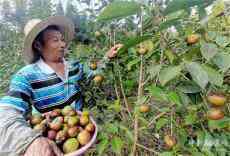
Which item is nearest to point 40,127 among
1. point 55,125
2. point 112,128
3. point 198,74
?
point 55,125

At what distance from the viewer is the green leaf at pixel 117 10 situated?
1016 millimetres

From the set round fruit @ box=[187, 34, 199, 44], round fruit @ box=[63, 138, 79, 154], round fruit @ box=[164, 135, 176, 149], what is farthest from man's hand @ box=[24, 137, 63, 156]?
round fruit @ box=[187, 34, 199, 44]

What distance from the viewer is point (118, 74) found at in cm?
174

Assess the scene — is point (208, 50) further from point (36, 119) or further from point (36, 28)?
point (36, 28)

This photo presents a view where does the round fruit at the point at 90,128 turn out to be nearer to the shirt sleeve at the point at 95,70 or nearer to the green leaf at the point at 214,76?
the shirt sleeve at the point at 95,70

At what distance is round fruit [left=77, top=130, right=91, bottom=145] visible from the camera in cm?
143

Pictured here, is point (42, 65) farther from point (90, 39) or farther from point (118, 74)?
point (90, 39)

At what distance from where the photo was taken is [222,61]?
41.1 inches

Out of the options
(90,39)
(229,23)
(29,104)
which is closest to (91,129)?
(29,104)

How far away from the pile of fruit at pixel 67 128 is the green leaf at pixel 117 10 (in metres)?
0.55

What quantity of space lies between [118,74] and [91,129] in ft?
1.10

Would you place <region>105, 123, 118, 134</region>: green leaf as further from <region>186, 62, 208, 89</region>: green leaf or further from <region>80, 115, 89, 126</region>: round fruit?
<region>186, 62, 208, 89</region>: green leaf

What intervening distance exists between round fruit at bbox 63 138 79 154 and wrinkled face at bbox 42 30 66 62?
754mm

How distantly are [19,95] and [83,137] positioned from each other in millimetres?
421
